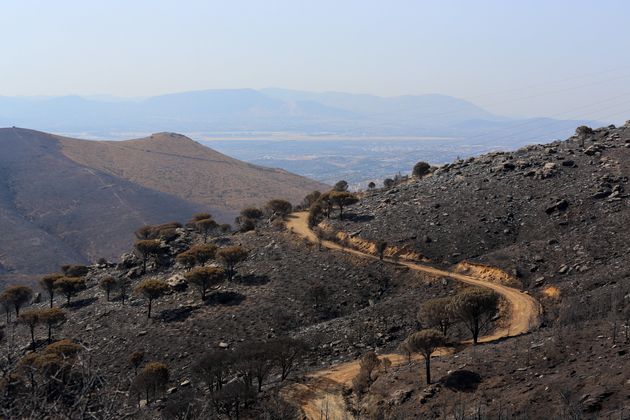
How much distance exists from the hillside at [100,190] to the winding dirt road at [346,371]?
210 feet

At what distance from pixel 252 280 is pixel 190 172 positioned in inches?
4403

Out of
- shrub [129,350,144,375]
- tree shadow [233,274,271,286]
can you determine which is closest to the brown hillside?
tree shadow [233,274,271,286]

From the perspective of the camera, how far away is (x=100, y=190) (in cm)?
12775

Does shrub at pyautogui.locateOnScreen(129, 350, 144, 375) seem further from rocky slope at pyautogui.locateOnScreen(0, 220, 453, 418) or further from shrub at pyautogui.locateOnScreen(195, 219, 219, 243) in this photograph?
shrub at pyautogui.locateOnScreen(195, 219, 219, 243)

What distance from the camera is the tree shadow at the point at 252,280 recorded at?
155ft

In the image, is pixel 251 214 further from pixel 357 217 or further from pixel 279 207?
pixel 357 217

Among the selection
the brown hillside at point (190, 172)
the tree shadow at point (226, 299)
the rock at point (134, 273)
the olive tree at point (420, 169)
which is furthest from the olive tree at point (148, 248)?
the brown hillside at point (190, 172)

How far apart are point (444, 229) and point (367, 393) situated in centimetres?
2459

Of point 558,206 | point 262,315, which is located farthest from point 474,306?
point 558,206

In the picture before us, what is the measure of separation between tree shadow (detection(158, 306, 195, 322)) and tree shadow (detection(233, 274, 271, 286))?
17.6ft

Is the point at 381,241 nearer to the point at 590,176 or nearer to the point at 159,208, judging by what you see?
the point at 590,176

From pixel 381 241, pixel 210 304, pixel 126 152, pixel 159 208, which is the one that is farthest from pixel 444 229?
pixel 126 152

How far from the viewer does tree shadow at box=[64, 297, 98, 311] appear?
50.8 metres

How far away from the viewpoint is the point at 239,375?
3136cm
